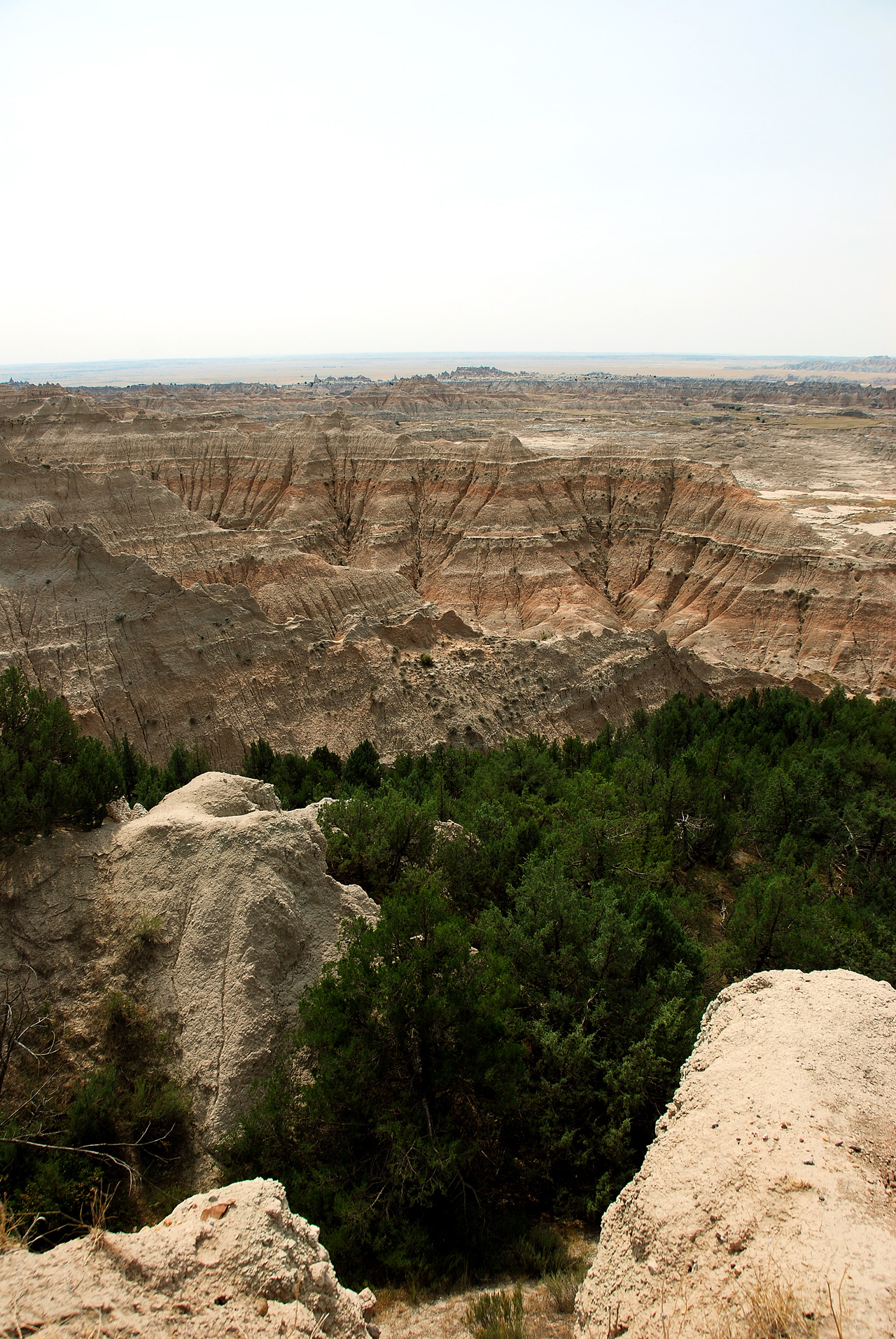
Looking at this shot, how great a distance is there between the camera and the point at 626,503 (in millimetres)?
65062

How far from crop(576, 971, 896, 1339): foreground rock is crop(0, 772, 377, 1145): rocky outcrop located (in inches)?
226

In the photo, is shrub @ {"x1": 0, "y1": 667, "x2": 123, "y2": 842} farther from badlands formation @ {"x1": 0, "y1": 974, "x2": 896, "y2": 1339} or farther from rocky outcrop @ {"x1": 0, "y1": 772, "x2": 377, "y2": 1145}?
badlands formation @ {"x1": 0, "y1": 974, "x2": 896, "y2": 1339}

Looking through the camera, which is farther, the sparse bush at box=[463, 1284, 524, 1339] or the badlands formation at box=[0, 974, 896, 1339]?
the sparse bush at box=[463, 1284, 524, 1339]

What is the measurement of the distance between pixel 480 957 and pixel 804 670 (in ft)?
144

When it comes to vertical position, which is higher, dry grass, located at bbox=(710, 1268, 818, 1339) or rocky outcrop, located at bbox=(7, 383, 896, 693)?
rocky outcrop, located at bbox=(7, 383, 896, 693)

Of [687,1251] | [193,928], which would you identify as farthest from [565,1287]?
[193,928]

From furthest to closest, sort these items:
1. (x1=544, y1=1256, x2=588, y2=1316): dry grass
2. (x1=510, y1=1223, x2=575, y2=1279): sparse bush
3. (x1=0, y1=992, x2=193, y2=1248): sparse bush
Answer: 1. (x1=510, y1=1223, x2=575, y2=1279): sparse bush
2. (x1=0, y1=992, x2=193, y2=1248): sparse bush
3. (x1=544, y1=1256, x2=588, y2=1316): dry grass

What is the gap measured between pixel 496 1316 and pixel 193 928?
7.02 metres

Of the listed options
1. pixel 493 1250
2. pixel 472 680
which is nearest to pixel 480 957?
pixel 493 1250

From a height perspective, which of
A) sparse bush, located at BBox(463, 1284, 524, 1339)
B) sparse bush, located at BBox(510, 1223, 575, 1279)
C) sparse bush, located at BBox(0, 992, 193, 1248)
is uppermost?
sparse bush, located at BBox(0, 992, 193, 1248)

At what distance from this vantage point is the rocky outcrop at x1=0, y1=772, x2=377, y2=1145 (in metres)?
11.5

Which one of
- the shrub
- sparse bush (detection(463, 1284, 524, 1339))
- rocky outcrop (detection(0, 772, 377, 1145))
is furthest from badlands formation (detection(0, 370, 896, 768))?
sparse bush (detection(463, 1284, 524, 1339))

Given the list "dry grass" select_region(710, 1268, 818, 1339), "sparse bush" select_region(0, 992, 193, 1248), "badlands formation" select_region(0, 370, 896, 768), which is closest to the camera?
"dry grass" select_region(710, 1268, 818, 1339)

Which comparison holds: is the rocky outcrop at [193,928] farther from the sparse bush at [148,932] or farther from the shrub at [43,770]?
the shrub at [43,770]
